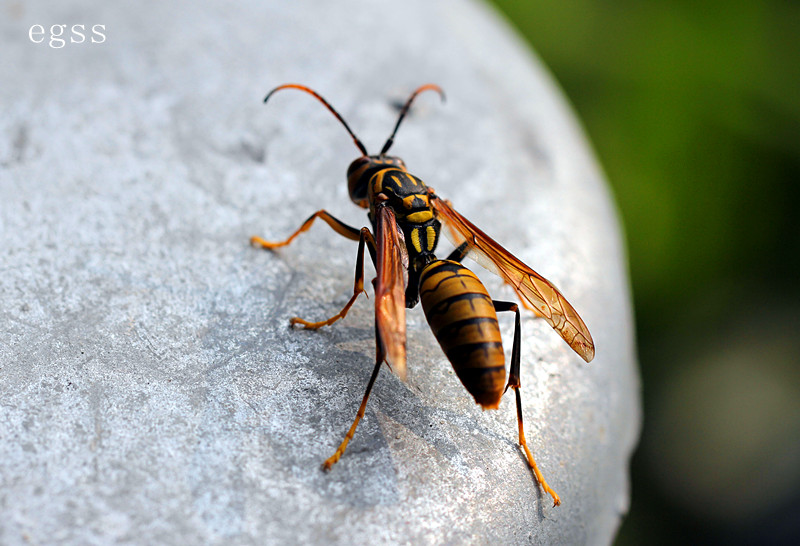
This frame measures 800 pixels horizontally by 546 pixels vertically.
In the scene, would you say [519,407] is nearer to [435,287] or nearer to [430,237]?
[435,287]

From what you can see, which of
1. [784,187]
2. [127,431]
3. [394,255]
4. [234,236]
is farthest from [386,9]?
[784,187]

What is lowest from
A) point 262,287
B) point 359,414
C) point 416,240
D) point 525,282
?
point 262,287

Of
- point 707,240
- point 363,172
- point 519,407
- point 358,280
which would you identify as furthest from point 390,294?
point 707,240

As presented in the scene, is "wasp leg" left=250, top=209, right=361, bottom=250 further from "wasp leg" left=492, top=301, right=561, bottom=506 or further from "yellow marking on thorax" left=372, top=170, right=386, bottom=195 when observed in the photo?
"wasp leg" left=492, top=301, right=561, bottom=506

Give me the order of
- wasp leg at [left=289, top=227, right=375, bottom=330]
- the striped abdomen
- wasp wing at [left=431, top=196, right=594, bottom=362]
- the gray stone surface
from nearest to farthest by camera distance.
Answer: the gray stone surface → the striped abdomen → wasp wing at [left=431, top=196, right=594, bottom=362] → wasp leg at [left=289, top=227, right=375, bottom=330]

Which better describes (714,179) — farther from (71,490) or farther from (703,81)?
(71,490)

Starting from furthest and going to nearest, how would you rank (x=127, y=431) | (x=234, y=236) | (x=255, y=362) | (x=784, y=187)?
(x=784, y=187) → (x=234, y=236) → (x=255, y=362) → (x=127, y=431)

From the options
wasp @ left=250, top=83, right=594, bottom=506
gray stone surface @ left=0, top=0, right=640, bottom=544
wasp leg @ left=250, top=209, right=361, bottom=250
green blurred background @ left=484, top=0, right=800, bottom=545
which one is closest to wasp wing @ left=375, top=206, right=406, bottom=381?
wasp @ left=250, top=83, right=594, bottom=506

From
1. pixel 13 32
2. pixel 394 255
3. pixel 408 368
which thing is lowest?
pixel 13 32
